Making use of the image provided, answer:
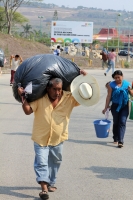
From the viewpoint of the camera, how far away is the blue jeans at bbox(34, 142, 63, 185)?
21.0 feet

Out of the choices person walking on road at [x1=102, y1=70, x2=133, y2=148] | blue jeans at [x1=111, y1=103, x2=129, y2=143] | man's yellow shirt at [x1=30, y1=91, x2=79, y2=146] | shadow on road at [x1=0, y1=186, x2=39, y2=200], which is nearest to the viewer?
man's yellow shirt at [x1=30, y1=91, x2=79, y2=146]

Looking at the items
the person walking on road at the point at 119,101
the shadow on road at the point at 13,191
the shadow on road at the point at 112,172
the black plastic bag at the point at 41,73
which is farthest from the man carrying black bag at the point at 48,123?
the person walking on road at the point at 119,101

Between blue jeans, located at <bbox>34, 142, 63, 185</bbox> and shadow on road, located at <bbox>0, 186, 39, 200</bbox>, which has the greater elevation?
blue jeans, located at <bbox>34, 142, 63, 185</bbox>

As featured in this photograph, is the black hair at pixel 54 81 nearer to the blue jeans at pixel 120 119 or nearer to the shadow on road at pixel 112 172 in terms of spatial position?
the shadow on road at pixel 112 172

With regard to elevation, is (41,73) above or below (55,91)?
above

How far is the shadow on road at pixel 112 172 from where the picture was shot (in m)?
7.75

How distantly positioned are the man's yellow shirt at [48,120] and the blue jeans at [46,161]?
8 centimetres

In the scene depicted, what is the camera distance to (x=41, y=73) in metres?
6.48

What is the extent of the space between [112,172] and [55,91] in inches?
86.9

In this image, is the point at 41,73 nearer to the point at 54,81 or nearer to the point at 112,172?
the point at 54,81

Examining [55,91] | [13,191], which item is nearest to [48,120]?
[55,91]

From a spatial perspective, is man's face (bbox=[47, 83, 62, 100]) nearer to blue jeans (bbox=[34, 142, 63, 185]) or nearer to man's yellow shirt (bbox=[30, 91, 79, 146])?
man's yellow shirt (bbox=[30, 91, 79, 146])

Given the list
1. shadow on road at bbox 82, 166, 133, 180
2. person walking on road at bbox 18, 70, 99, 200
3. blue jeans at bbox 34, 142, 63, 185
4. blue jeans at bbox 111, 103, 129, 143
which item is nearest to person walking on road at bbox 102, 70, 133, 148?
blue jeans at bbox 111, 103, 129, 143

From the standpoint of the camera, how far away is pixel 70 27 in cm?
5094
